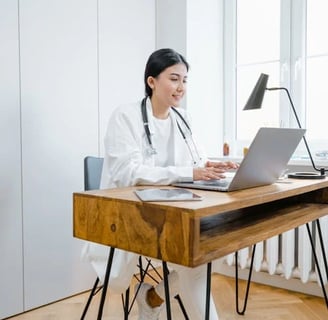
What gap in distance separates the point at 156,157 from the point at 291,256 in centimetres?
126

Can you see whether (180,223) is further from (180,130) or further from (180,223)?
(180,130)

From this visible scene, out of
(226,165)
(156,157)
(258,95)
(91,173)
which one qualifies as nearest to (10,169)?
(91,173)

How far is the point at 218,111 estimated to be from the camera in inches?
122

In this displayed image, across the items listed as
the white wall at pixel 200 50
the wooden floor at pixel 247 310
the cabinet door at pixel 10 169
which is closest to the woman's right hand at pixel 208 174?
the wooden floor at pixel 247 310

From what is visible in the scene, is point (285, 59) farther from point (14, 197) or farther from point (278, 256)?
point (14, 197)

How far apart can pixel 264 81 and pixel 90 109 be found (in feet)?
4.02

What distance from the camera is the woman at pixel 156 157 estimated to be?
4.61 ft

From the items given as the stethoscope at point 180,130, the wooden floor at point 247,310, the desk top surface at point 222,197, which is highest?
the stethoscope at point 180,130

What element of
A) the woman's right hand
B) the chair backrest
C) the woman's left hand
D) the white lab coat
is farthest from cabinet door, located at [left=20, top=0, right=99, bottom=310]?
the woman's right hand

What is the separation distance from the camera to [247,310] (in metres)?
2.25

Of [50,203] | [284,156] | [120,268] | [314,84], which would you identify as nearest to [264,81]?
[284,156]

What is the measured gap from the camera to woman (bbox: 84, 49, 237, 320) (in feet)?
4.61

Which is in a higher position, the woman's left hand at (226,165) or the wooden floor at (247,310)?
the woman's left hand at (226,165)

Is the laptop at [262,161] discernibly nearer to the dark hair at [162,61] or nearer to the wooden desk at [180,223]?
the wooden desk at [180,223]
